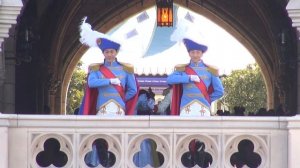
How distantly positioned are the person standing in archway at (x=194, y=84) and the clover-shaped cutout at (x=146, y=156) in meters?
0.68

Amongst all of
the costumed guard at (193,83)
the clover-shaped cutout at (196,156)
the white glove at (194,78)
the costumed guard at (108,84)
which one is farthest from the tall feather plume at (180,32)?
the clover-shaped cutout at (196,156)

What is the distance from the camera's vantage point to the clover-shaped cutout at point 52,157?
1275 cm

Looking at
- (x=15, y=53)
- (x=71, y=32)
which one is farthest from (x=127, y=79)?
(x=71, y=32)

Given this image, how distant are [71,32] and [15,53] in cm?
1204

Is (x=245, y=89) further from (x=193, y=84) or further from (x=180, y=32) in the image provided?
(x=180, y=32)

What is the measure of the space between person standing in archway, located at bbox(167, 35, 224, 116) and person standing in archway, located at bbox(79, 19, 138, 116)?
525 mm

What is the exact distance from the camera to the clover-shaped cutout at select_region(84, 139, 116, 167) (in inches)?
485

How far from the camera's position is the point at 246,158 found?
12578 millimetres

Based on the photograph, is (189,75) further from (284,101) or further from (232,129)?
(284,101)

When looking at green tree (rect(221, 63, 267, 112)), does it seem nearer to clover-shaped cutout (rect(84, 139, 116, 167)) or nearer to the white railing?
clover-shaped cutout (rect(84, 139, 116, 167))

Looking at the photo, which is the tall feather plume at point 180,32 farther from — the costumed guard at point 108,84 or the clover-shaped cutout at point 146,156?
the clover-shaped cutout at point 146,156

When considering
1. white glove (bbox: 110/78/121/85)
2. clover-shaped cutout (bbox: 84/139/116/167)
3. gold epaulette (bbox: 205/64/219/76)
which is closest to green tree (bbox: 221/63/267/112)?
gold epaulette (bbox: 205/64/219/76)

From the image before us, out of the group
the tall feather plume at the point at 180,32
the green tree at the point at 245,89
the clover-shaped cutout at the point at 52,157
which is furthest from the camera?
the green tree at the point at 245,89

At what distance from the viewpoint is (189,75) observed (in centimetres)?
1297
